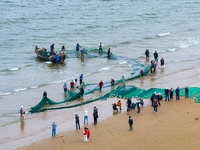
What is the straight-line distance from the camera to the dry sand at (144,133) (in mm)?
26359

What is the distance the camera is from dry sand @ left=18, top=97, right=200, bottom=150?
26359 mm

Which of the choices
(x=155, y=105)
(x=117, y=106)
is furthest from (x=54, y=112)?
(x=155, y=105)

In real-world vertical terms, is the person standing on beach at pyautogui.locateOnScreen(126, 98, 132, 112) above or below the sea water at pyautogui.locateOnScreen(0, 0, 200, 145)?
below

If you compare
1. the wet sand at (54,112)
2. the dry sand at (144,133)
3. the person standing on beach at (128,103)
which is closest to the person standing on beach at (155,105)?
the dry sand at (144,133)

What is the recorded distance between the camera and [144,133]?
27750mm

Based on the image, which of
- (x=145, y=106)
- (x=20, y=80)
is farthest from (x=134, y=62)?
(x=145, y=106)

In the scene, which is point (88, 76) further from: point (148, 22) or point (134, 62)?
point (148, 22)

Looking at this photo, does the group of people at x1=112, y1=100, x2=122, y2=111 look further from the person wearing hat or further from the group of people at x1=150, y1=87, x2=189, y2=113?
the person wearing hat

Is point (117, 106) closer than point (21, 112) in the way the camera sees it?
Yes

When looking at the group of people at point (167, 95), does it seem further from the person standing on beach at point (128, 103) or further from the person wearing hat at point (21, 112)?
the person wearing hat at point (21, 112)

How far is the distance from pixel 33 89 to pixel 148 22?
1340 inches

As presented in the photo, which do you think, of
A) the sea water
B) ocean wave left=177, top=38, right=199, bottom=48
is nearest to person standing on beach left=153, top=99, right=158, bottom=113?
the sea water

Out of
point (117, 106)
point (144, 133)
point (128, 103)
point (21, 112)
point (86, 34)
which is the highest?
point (86, 34)

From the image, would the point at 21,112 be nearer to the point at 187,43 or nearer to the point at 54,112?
the point at 54,112
